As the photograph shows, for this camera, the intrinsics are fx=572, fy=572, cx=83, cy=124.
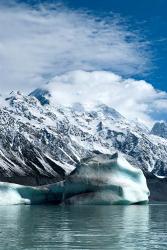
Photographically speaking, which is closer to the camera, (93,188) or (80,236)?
(80,236)

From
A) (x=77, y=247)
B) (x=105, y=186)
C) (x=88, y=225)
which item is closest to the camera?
(x=77, y=247)

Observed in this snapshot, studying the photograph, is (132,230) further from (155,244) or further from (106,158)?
(106,158)

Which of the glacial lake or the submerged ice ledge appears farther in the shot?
the submerged ice ledge

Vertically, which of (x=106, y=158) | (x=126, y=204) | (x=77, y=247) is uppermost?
(x=106, y=158)

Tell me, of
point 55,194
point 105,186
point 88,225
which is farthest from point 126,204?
point 88,225

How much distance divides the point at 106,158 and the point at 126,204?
→ 6.89m

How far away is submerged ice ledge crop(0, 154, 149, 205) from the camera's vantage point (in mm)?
72250

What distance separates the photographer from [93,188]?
238 ft

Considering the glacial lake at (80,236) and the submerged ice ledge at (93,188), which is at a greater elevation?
the submerged ice ledge at (93,188)

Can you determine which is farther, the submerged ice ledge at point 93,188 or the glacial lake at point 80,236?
→ the submerged ice ledge at point 93,188

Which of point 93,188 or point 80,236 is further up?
point 93,188

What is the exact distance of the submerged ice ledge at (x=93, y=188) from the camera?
72.2 m

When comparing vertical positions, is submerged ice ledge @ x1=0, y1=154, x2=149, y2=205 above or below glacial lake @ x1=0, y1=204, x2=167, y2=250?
above

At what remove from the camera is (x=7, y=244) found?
1085 inches
